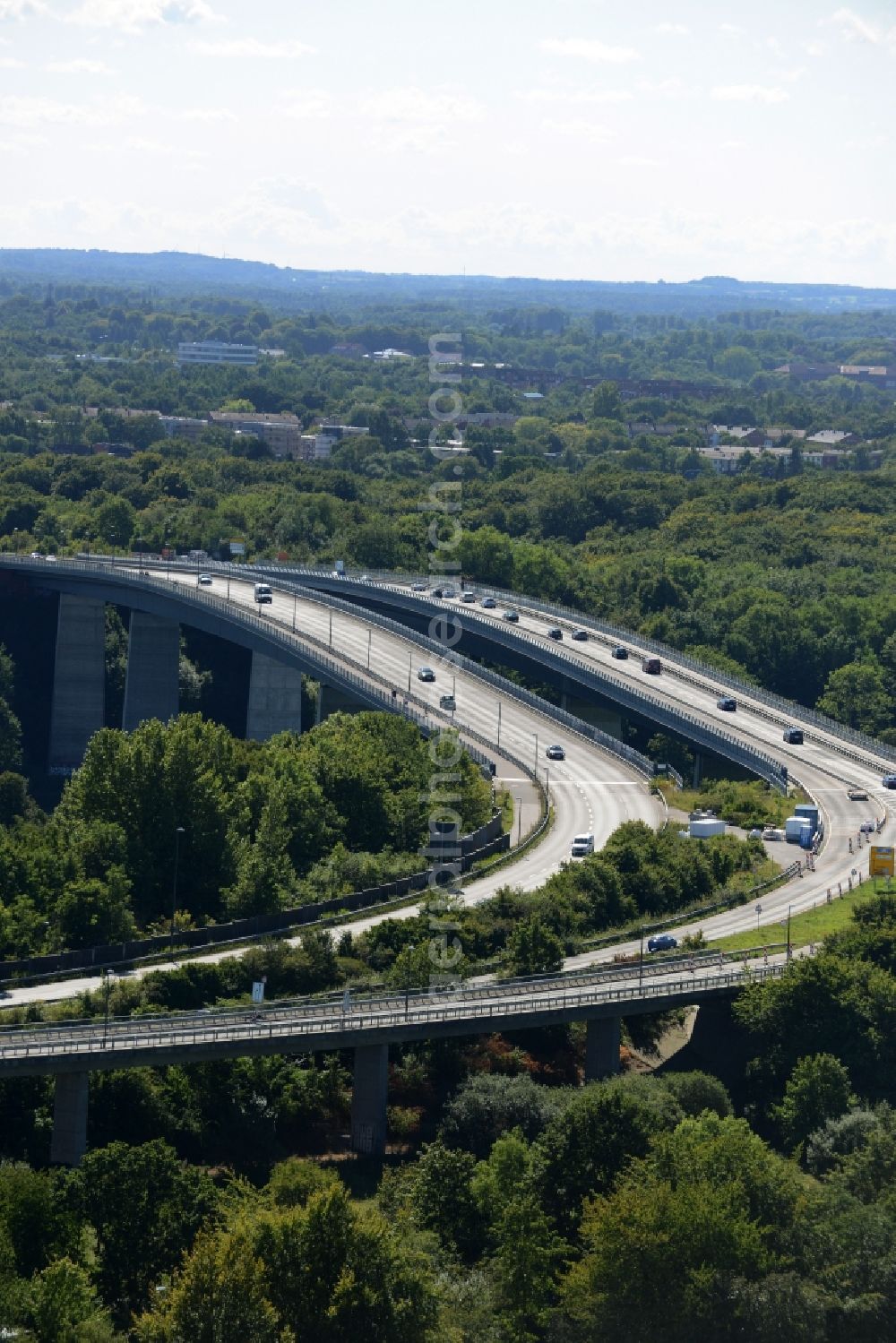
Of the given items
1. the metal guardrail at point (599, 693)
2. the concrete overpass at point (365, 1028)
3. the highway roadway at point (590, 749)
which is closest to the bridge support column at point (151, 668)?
the highway roadway at point (590, 749)

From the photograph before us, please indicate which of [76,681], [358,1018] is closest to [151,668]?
[76,681]

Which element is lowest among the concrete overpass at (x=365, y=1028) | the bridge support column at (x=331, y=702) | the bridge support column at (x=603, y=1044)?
the bridge support column at (x=331, y=702)

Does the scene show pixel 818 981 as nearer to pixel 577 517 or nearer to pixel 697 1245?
pixel 697 1245

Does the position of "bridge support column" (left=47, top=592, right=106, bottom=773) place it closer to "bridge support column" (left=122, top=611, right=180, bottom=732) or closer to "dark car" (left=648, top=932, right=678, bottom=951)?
"bridge support column" (left=122, top=611, right=180, bottom=732)

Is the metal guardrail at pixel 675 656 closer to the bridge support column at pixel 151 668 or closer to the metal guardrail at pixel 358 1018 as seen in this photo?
the bridge support column at pixel 151 668

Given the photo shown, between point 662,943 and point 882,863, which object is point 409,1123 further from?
point 882,863

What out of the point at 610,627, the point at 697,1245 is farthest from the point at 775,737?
the point at 697,1245
